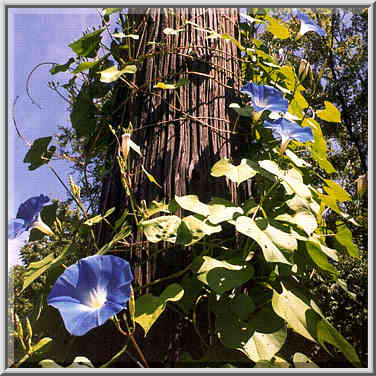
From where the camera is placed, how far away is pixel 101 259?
2.48ft

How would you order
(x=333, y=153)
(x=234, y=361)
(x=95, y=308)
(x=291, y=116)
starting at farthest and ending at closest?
(x=333, y=153), (x=291, y=116), (x=234, y=361), (x=95, y=308)

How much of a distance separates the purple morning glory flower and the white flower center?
0.70m

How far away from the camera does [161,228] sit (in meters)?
0.92

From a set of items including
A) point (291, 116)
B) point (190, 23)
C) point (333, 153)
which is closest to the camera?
point (291, 116)

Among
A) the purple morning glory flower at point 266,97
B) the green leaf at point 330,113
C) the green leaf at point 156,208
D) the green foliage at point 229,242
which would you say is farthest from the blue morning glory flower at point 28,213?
the green leaf at point 330,113

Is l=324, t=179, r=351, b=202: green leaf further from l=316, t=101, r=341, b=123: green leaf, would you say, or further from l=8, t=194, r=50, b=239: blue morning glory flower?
l=8, t=194, r=50, b=239: blue morning glory flower

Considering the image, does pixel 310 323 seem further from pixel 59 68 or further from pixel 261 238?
pixel 59 68

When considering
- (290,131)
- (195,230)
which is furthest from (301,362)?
(290,131)

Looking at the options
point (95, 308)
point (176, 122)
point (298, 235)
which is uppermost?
point (176, 122)

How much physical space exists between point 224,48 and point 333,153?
1.11 m

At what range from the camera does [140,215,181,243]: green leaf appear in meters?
0.90

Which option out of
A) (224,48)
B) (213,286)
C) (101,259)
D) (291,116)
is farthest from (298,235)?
(224,48)

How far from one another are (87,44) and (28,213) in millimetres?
614

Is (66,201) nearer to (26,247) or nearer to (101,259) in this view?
(26,247)
